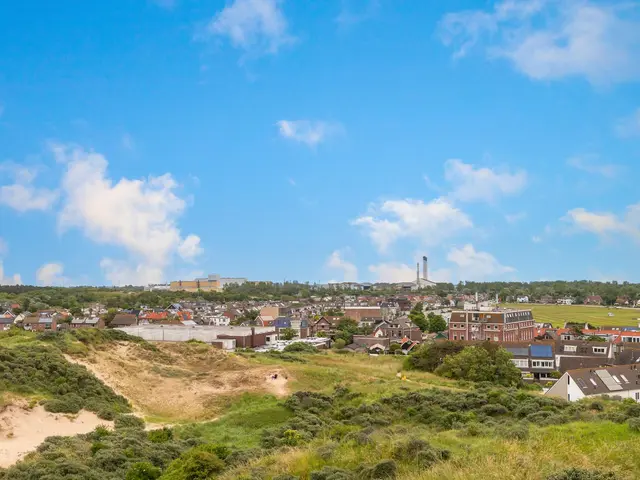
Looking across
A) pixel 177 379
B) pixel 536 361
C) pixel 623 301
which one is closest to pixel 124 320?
pixel 177 379

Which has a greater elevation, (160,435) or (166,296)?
(166,296)

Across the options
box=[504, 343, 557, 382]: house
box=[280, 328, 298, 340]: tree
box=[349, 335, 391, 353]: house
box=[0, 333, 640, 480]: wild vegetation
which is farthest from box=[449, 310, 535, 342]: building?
box=[0, 333, 640, 480]: wild vegetation

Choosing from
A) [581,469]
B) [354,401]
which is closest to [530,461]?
[581,469]

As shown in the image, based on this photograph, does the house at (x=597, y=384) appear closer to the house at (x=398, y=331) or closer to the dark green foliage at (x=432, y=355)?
the dark green foliage at (x=432, y=355)

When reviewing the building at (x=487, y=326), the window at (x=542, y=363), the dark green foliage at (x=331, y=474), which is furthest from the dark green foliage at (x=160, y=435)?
the building at (x=487, y=326)

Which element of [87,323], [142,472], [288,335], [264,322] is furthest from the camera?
[264,322]

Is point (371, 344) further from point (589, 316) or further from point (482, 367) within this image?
point (589, 316)

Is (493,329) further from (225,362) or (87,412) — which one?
(87,412)
